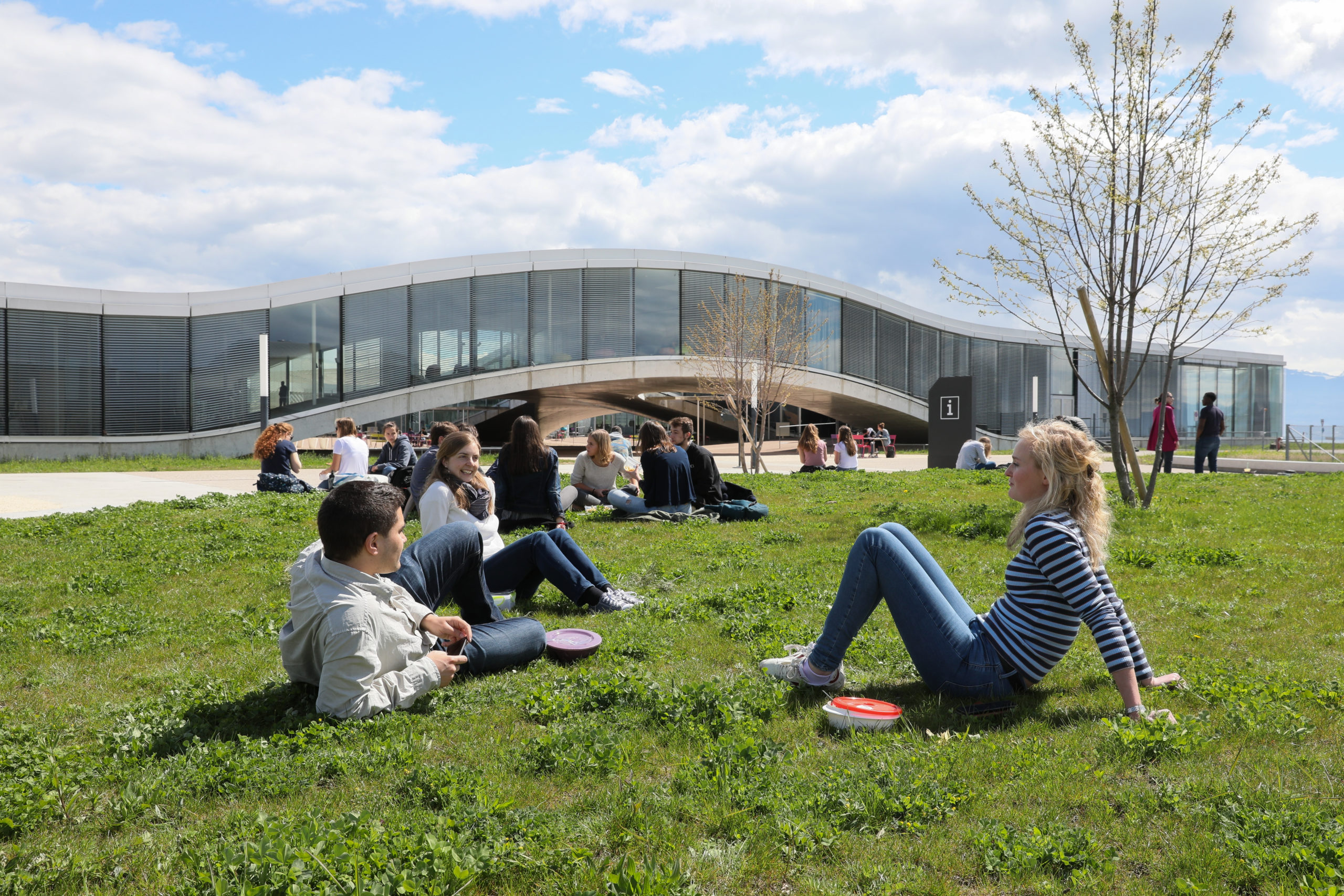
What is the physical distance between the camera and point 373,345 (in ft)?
109

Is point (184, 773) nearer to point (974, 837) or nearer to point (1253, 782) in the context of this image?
point (974, 837)

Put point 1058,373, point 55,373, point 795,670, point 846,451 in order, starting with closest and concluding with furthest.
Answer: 1. point 795,670
2. point 846,451
3. point 55,373
4. point 1058,373

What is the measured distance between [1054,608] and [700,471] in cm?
833

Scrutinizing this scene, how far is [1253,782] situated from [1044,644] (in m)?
0.99

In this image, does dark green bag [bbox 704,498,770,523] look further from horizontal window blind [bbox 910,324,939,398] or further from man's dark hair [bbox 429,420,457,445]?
horizontal window blind [bbox 910,324,939,398]

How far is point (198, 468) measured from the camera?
24000 millimetres

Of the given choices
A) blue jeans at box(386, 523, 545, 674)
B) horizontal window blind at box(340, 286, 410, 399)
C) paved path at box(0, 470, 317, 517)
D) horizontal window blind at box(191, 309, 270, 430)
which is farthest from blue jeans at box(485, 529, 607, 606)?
horizontal window blind at box(340, 286, 410, 399)

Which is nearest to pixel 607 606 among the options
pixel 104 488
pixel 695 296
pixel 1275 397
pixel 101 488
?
pixel 101 488

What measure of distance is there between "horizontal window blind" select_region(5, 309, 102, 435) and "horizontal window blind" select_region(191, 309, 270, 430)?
2.82 metres

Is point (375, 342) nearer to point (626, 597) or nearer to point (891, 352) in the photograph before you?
point (891, 352)

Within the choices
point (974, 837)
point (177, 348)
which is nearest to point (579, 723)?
point (974, 837)

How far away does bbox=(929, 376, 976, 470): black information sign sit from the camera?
25328mm

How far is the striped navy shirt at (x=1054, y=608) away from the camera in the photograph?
3783mm

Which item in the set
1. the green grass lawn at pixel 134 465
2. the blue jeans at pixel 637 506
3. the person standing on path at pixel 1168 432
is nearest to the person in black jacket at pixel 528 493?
the blue jeans at pixel 637 506
